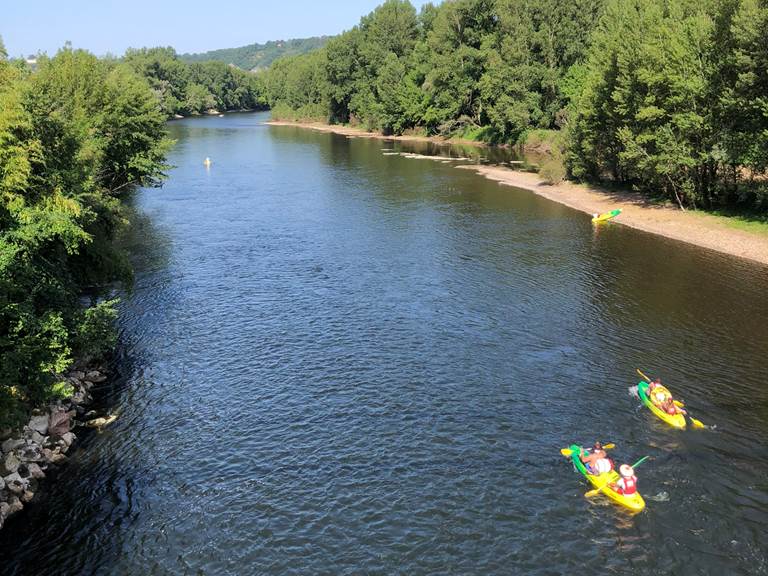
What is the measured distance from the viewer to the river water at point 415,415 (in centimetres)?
2206

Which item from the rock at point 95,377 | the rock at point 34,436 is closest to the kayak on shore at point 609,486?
the rock at point 34,436

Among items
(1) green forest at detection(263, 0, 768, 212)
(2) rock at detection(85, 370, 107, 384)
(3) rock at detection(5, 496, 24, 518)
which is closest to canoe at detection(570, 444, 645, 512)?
(3) rock at detection(5, 496, 24, 518)

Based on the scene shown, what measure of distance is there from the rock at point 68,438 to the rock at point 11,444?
1974 mm

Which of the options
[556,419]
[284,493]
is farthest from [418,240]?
[284,493]

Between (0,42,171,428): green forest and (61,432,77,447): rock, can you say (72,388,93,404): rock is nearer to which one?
(0,42,171,428): green forest

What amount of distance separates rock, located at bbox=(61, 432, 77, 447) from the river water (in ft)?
2.84

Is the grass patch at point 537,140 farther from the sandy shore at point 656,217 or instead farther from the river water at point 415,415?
the river water at point 415,415

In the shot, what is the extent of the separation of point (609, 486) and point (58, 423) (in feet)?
76.9

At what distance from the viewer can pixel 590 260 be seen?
5478 cm

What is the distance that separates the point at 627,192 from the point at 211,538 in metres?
72.3

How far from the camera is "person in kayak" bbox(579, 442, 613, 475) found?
24.3 meters

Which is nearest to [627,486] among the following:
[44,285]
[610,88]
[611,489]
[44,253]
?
[611,489]

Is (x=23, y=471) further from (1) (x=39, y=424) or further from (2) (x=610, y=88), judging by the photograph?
(2) (x=610, y=88)

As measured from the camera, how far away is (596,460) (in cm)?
2464
